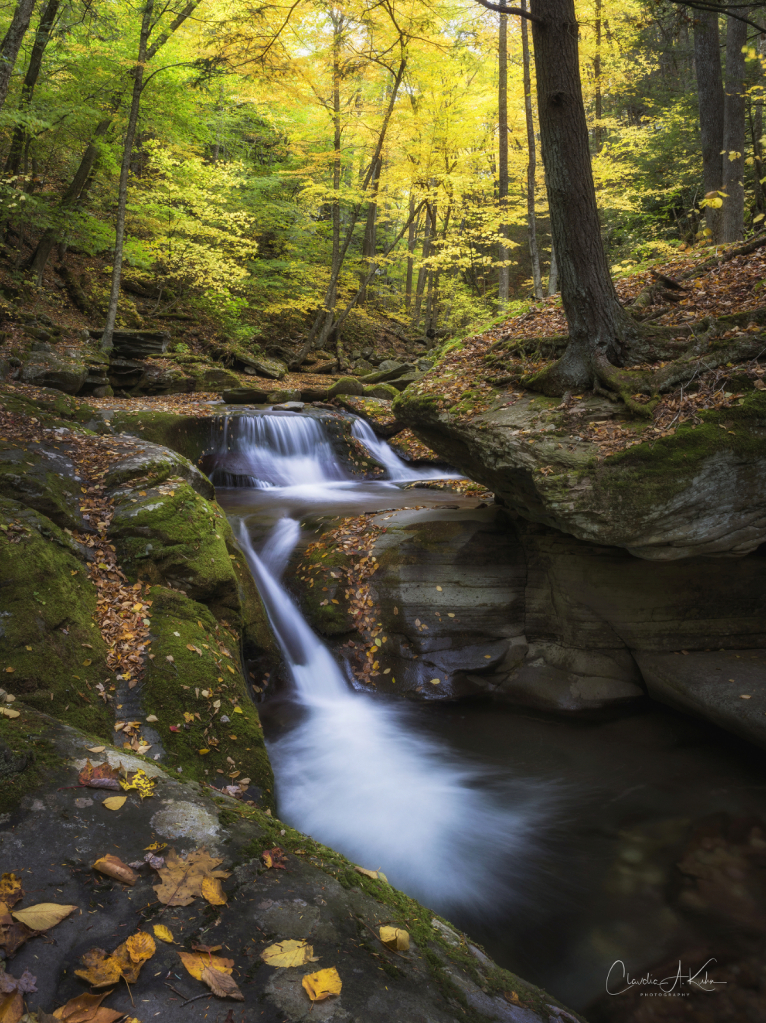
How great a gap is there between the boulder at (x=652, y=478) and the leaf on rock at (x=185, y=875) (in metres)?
3.98

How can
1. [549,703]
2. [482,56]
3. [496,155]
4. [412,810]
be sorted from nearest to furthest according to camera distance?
[412,810]
[549,703]
[482,56]
[496,155]

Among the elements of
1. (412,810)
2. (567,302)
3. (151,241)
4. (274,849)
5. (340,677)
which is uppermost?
(151,241)

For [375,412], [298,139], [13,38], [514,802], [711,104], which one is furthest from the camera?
[298,139]

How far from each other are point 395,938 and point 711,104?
1344cm

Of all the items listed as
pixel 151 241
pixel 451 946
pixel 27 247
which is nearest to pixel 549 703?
pixel 451 946

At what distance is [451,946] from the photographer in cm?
225

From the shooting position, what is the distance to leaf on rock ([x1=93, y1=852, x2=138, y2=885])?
6.33 ft

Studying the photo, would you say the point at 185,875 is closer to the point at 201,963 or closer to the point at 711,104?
the point at 201,963

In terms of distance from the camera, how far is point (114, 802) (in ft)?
7.42

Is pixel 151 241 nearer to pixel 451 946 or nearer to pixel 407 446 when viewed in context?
pixel 407 446

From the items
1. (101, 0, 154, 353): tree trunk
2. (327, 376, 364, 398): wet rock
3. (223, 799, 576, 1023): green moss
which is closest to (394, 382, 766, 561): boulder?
(223, 799, 576, 1023): green moss

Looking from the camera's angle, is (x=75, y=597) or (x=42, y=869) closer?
(x=42, y=869)

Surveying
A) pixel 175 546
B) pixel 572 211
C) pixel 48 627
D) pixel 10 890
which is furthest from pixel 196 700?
pixel 572 211

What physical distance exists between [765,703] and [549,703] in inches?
79.1
